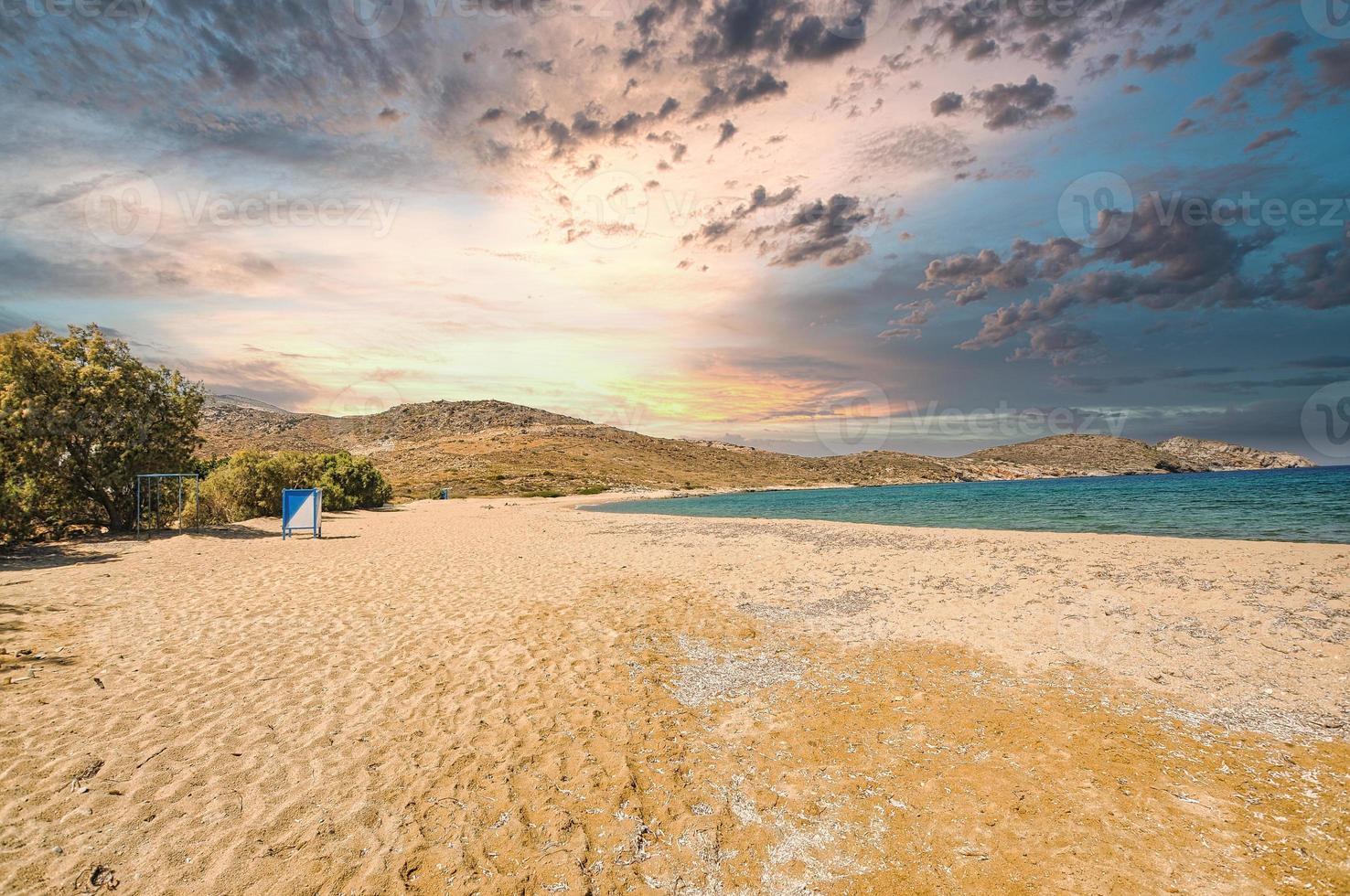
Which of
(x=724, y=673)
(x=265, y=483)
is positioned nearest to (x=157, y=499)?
(x=265, y=483)

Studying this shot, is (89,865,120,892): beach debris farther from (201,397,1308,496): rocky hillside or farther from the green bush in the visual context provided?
(201,397,1308,496): rocky hillside

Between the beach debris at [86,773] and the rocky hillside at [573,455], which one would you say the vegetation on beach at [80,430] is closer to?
the beach debris at [86,773]

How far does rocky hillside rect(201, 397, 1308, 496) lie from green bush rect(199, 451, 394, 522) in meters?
24.1

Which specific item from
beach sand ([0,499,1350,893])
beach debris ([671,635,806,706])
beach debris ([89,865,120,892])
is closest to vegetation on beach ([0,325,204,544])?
beach sand ([0,499,1350,893])

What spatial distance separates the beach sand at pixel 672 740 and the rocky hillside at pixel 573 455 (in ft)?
214

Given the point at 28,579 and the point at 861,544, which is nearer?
the point at 28,579

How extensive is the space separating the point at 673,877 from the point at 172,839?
14.0 ft

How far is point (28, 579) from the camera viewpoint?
13859mm

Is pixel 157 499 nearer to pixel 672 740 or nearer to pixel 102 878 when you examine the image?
pixel 102 878

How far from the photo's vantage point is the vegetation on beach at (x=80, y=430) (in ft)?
67.4

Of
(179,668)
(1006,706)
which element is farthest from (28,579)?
(1006,706)

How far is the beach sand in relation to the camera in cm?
452

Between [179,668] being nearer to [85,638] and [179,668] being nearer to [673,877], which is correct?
[85,638]

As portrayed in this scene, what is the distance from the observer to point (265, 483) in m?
35.6
